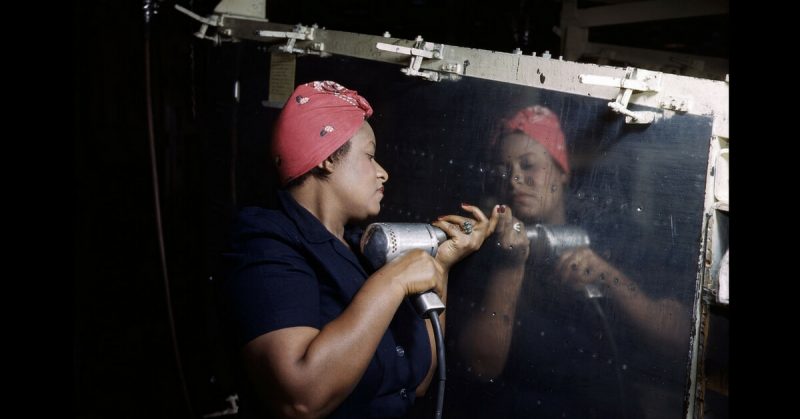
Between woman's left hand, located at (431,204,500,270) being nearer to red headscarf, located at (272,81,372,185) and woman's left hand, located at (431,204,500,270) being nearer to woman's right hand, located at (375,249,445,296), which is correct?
woman's right hand, located at (375,249,445,296)

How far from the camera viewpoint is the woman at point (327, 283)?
4.80ft

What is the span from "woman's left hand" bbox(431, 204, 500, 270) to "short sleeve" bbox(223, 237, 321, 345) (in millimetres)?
457

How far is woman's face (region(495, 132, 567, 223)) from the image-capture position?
1.64 m

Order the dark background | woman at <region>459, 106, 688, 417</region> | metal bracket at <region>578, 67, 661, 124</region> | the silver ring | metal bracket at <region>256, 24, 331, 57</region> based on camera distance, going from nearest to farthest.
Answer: metal bracket at <region>578, 67, 661, 124</region> → woman at <region>459, 106, 688, 417</region> → the silver ring → metal bracket at <region>256, 24, 331, 57</region> → the dark background

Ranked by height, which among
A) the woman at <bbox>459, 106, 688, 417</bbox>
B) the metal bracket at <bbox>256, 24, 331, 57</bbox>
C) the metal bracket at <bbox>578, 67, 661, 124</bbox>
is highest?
the metal bracket at <bbox>256, 24, 331, 57</bbox>

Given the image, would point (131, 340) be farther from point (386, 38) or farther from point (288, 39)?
point (386, 38)

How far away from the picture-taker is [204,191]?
10.4 feet

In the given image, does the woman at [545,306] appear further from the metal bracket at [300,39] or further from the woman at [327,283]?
Result: the metal bracket at [300,39]

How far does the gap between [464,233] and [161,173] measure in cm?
212

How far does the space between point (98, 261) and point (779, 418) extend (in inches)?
122

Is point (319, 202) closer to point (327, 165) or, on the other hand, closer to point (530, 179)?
point (327, 165)

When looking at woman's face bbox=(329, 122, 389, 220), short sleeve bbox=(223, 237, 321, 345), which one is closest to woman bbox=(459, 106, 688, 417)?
woman's face bbox=(329, 122, 389, 220)

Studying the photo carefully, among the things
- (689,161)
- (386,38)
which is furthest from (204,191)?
(689,161)

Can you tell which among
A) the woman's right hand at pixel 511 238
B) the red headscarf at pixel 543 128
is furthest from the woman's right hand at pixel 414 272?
the red headscarf at pixel 543 128
